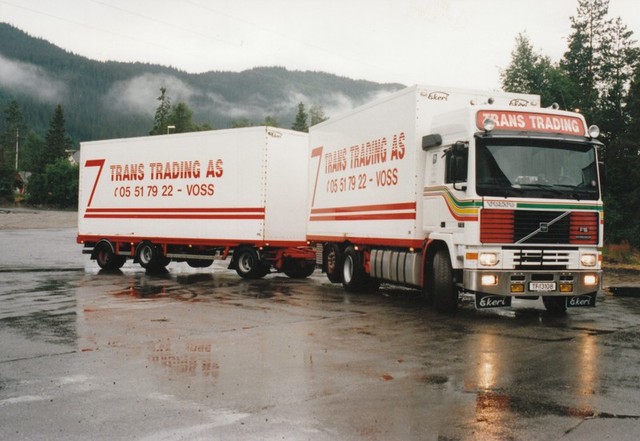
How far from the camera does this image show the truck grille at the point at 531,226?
1170 cm

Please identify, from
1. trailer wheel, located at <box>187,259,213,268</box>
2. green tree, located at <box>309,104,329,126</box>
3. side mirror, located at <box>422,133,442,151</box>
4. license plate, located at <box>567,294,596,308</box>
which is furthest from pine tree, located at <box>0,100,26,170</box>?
license plate, located at <box>567,294,596,308</box>

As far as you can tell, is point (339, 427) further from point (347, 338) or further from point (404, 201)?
point (404, 201)

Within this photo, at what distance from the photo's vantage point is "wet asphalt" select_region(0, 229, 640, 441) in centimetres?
570

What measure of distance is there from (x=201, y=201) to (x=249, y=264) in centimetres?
250

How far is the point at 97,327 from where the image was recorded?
1074 cm

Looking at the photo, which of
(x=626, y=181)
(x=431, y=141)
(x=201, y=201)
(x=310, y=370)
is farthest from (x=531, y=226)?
(x=626, y=181)

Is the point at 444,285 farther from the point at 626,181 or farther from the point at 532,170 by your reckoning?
the point at 626,181

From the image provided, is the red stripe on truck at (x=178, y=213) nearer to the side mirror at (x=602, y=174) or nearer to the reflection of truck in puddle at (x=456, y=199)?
the reflection of truck in puddle at (x=456, y=199)

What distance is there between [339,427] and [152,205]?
1780cm

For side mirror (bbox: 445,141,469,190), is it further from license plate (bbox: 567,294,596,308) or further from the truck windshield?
license plate (bbox: 567,294,596,308)

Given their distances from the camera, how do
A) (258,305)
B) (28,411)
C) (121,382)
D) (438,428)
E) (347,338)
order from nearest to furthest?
(438,428) < (28,411) < (121,382) < (347,338) < (258,305)

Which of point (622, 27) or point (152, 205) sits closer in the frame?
point (152, 205)

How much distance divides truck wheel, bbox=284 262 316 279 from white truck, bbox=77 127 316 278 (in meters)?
0.03

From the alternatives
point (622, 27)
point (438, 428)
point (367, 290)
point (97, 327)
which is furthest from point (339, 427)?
point (622, 27)
